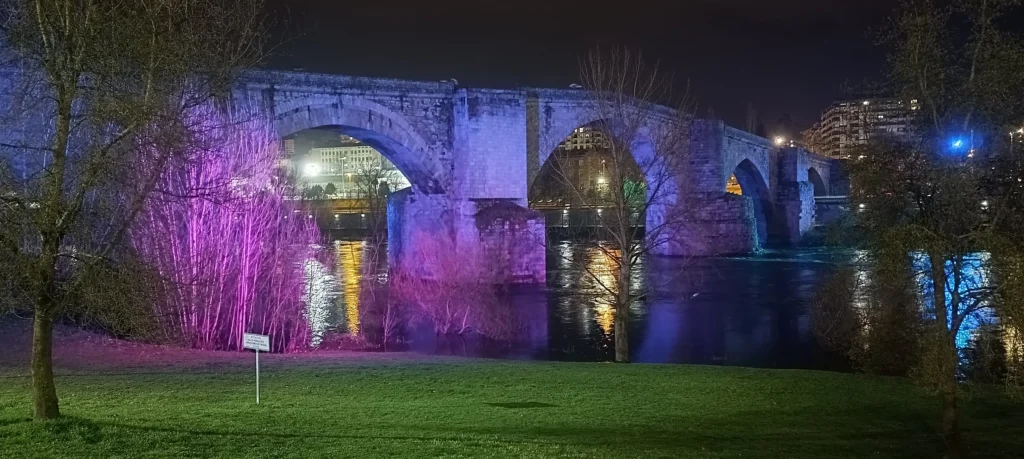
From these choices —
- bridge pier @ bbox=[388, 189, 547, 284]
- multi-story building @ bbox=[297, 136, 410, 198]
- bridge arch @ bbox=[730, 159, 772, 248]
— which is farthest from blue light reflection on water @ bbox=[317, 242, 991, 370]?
multi-story building @ bbox=[297, 136, 410, 198]

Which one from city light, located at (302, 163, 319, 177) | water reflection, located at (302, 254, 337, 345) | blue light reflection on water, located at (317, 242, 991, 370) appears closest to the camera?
blue light reflection on water, located at (317, 242, 991, 370)

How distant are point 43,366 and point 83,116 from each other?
7.39 ft

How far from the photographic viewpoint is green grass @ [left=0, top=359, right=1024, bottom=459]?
679 cm

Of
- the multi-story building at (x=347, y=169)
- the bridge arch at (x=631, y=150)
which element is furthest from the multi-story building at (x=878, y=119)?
the multi-story building at (x=347, y=169)

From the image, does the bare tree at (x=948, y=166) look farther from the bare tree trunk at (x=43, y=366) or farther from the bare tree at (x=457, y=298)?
the bare tree at (x=457, y=298)

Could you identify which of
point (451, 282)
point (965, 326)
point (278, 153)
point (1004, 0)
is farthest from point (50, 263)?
point (965, 326)

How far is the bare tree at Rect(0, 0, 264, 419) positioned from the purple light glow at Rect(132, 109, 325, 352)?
248 inches

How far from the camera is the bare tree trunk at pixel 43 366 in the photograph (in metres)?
7.05

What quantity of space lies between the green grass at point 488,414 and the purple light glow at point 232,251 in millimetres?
3674

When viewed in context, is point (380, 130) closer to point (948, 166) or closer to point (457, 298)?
point (457, 298)

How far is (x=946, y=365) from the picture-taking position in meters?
8.76

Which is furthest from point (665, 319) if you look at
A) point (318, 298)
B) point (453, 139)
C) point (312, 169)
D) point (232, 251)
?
point (312, 169)

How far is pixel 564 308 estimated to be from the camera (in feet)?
86.3

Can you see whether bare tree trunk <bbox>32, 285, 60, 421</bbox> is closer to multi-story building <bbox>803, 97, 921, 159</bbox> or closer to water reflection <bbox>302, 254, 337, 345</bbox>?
multi-story building <bbox>803, 97, 921, 159</bbox>
